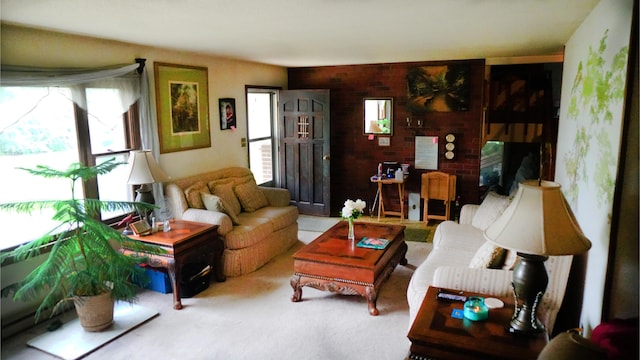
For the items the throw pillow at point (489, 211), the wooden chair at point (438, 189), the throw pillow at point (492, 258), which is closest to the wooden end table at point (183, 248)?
the throw pillow at point (492, 258)

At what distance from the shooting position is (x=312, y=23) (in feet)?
9.78

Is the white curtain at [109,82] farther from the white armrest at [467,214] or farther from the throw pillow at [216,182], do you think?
the white armrest at [467,214]

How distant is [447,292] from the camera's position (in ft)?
7.92

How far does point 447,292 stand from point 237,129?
3997 mm

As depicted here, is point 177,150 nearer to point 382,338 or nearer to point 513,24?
point 382,338

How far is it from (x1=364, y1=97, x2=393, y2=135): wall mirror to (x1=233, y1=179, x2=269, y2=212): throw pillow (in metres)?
2.13

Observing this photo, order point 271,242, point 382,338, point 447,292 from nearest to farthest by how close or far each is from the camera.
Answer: point 447,292 → point 382,338 → point 271,242

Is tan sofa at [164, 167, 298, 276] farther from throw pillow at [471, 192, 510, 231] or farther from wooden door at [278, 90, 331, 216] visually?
throw pillow at [471, 192, 510, 231]

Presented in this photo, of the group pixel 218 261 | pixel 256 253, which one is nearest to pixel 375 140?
pixel 256 253

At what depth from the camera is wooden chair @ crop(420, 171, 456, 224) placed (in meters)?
5.93

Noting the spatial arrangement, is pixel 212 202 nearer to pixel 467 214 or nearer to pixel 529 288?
pixel 467 214

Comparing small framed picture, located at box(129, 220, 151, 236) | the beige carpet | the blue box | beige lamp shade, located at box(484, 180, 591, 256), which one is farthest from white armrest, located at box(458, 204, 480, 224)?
small framed picture, located at box(129, 220, 151, 236)

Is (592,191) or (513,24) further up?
(513,24)

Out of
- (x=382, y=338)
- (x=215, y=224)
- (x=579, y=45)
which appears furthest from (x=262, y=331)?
(x=579, y=45)
